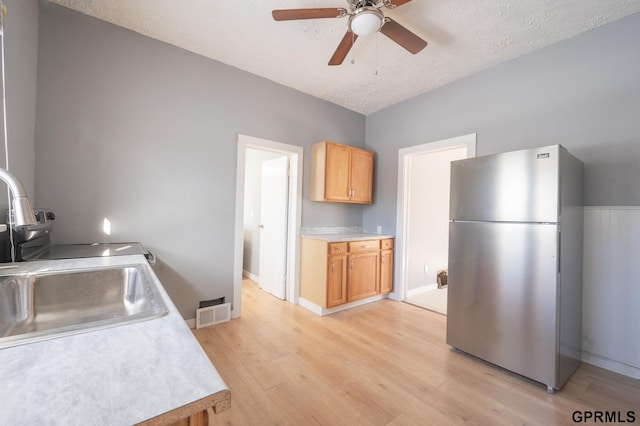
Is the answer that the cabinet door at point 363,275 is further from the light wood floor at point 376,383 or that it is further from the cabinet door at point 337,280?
the light wood floor at point 376,383

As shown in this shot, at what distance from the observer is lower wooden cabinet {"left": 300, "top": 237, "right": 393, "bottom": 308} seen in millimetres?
2986

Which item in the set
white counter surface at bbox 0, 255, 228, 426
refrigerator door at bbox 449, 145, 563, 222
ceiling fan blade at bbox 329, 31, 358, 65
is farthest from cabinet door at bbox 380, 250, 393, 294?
white counter surface at bbox 0, 255, 228, 426

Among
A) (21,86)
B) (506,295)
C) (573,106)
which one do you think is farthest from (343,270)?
(21,86)

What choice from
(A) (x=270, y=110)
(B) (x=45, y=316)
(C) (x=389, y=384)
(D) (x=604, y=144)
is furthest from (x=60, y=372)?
(D) (x=604, y=144)

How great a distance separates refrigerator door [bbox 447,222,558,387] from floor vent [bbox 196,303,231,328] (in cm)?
218

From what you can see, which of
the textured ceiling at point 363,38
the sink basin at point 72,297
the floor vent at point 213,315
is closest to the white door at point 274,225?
the floor vent at point 213,315

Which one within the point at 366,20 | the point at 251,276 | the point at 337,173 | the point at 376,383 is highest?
the point at 366,20

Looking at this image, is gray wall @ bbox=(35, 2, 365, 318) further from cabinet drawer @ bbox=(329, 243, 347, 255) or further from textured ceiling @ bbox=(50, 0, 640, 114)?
cabinet drawer @ bbox=(329, 243, 347, 255)

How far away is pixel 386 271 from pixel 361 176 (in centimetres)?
136

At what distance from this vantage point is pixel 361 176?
371cm

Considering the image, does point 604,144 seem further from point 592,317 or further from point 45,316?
point 45,316

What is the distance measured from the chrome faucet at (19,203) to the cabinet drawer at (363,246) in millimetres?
2682

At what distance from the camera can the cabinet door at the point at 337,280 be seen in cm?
297

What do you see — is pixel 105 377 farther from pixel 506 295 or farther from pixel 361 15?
pixel 506 295
